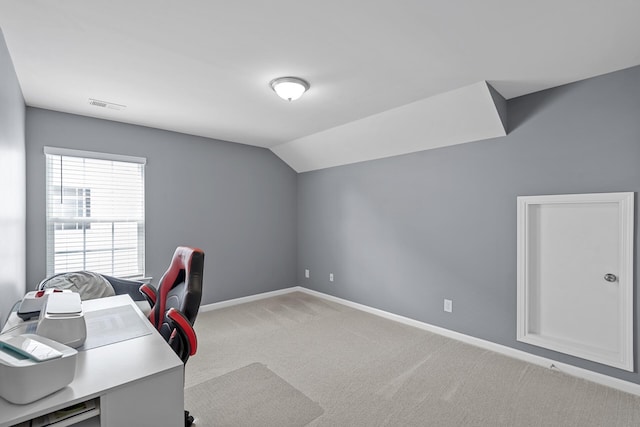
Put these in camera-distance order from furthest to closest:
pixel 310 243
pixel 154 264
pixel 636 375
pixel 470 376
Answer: pixel 310 243, pixel 154 264, pixel 470 376, pixel 636 375

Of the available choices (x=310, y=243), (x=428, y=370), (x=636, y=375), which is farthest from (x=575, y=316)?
(x=310, y=243)

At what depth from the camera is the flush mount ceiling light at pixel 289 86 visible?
2.58 metres

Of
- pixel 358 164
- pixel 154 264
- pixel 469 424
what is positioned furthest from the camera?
pixel 358 164

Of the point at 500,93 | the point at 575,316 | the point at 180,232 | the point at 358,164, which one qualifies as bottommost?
the point at 575,316

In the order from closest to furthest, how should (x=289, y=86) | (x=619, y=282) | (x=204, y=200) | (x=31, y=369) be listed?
(x=31, y=369)
(x=619, y=282)
(x=289, y=86)
(x=204, y=200)

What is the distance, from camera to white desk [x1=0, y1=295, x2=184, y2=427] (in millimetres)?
1047

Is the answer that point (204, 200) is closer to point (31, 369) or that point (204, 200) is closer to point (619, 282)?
point (31, 369)

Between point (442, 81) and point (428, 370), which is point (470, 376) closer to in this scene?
point (428, 370)

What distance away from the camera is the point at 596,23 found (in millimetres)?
1861

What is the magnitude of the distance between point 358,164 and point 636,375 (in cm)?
343

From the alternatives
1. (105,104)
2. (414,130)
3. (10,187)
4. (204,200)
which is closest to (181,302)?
(10,187)

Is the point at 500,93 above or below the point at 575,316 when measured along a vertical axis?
above

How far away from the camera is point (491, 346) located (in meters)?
3.14

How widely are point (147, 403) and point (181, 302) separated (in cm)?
72
